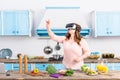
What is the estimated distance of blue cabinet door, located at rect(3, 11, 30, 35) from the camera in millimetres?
6105

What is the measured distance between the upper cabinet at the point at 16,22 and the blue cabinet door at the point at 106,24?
1525 mm

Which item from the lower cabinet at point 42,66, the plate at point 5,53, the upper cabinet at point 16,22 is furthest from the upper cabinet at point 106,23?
the plate at point 5,53

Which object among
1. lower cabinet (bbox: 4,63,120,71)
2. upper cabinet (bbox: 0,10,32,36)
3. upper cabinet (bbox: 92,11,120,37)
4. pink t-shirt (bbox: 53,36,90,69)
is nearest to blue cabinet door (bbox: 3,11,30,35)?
upper cabinet (bbox: 0,10,32,36)

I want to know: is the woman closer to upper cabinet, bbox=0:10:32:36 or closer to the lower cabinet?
the lower cabinet

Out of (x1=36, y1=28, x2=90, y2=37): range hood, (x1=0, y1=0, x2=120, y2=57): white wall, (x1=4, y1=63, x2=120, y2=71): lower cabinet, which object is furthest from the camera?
(x1=0, y1=0, x2=120, y2=57): white wall

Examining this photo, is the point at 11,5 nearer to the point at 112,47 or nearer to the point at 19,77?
the point at 112,47

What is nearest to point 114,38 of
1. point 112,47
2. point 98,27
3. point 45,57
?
point 112,47

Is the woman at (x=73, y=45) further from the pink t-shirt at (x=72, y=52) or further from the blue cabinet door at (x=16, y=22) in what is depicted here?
the blue cabinet door at (x=16, y=22)

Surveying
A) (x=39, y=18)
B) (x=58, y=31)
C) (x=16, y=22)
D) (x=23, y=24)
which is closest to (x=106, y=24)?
(x=58, y=31)

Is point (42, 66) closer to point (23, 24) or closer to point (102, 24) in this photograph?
point (23, 24)

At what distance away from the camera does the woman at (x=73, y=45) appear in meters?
3.70

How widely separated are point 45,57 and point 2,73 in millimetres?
3089

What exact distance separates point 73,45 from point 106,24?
2526mm

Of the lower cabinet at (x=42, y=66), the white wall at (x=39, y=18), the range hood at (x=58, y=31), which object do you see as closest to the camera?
the lower cabinet at (x=42, y=66)
